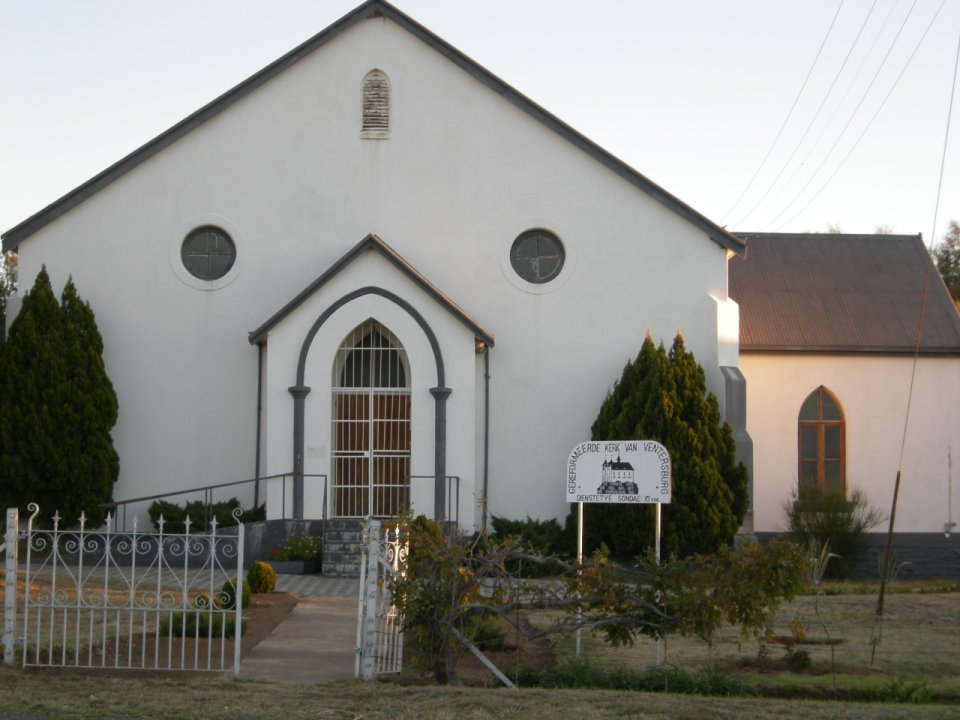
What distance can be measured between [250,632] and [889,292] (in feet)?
56.6

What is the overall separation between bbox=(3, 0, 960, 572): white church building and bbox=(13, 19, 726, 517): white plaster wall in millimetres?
35

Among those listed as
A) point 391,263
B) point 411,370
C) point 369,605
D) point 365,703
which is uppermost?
point 391,263

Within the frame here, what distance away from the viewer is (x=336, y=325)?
21.0m

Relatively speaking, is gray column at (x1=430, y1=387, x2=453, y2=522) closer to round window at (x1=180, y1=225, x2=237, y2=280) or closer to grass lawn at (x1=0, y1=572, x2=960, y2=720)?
round window at (x1=180, y1=225, x2=237, y2=280)

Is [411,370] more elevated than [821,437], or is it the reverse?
[411,370]

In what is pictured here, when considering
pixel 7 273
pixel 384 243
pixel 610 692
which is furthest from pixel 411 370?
pixel 7 273

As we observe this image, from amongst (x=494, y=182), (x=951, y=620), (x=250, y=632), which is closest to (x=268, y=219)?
(x=494, y=182)

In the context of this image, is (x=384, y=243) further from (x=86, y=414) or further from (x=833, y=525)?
(x=833, y=525)

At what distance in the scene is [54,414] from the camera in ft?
69.0

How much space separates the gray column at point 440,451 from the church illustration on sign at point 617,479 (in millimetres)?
7014

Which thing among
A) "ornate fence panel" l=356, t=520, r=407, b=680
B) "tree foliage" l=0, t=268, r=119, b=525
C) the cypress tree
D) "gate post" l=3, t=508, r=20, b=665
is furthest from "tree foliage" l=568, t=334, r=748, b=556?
"gate post" l=3, t=508, r=20, b=665

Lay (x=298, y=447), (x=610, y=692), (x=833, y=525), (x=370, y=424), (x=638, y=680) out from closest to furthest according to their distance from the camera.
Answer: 1. (x=610, y=692)
2. (x=638, y=680)
3. (x=298, y=447)
4. (x=370, y=424)
5. (x=833, y=525)

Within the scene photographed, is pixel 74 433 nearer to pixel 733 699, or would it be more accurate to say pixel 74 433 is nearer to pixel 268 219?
pixel 268 219

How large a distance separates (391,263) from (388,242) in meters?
1.26
